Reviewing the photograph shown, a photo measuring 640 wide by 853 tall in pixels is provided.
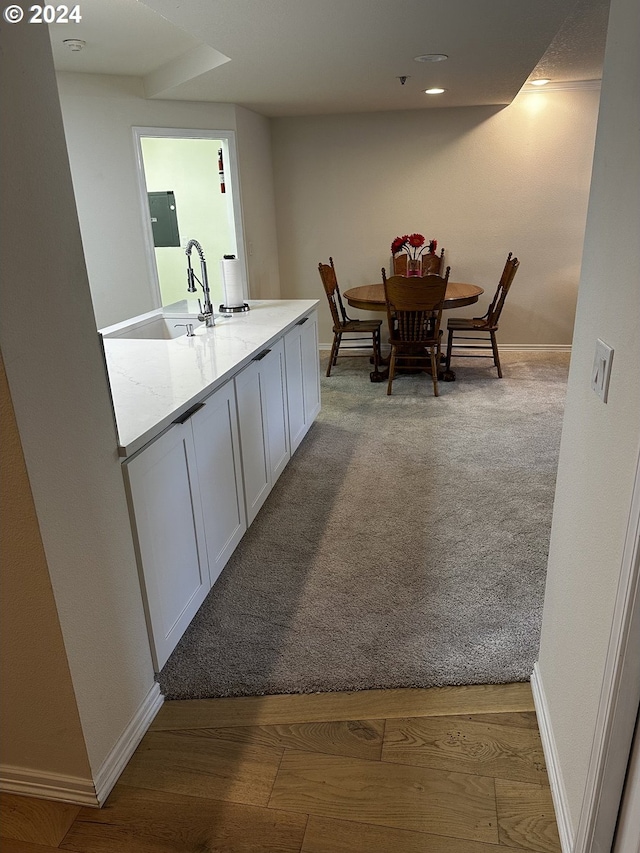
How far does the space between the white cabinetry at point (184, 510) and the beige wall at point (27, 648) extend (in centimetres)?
39

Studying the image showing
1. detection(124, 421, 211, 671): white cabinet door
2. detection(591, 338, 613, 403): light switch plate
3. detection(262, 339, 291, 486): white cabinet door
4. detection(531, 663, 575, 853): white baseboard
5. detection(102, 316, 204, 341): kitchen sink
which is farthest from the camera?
detection(102, 316, 204, 341): kitchen sink

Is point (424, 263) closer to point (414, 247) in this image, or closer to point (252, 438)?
point (414, 247)

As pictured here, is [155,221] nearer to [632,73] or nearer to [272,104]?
[272,104]

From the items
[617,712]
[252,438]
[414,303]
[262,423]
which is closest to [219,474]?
[252,438]

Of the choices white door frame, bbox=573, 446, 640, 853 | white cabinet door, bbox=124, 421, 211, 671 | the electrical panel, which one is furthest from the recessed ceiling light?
the electrical panel

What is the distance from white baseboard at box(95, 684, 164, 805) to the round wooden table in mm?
3621

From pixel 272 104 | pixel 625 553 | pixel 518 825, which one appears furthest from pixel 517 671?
pixel 272 104

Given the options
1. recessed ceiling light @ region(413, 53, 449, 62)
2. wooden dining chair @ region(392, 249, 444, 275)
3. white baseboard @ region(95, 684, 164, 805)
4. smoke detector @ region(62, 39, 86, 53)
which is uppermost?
smoke detector @ region(62, 39, 86, 53)

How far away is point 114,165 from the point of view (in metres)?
4.31

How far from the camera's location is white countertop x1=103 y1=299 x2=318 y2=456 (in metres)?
1.89

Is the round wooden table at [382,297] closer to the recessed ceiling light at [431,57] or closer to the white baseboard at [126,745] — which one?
the recessed ceiling light at [431,57]

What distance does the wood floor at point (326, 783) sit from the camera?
1.46m

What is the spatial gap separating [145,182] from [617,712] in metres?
4.50

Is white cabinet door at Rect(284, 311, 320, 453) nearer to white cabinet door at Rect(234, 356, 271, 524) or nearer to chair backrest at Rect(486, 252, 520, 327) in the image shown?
white cabinet door at Rect(234, 356, 271, 524)
